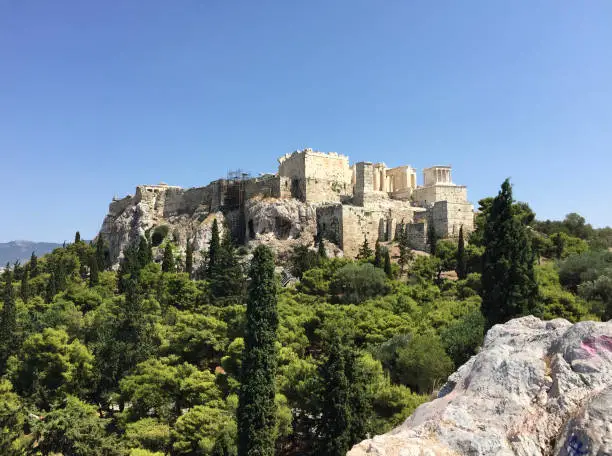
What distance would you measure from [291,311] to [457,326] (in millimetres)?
10479

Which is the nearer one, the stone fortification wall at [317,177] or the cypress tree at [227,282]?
the cypress tree at [227,282]

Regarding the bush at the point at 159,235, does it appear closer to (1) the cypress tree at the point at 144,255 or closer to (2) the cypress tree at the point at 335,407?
(1) the cypress tree at the point at 144,255

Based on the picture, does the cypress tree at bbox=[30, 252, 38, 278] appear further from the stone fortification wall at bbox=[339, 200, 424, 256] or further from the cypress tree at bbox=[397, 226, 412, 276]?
the cypress tree at bbox=[397, 226, 412, 276]

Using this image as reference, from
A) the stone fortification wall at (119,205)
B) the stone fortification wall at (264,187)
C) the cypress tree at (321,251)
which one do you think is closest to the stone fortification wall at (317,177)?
the stone fortification wall at (264,187)

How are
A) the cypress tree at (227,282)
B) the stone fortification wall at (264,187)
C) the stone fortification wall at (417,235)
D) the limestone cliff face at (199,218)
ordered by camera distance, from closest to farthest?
the cypress tree at (227,282)
the stone fortification wall at (417,235)
the limestone cliff face at (199,218)
the stone fortification wall at (264,187)

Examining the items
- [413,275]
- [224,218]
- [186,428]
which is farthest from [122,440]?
[224,218]

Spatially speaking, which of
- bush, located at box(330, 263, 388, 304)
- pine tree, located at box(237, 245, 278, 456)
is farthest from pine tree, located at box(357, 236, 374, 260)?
pine tree, located at box(237, 245, 278, 456)

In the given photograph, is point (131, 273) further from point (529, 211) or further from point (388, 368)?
point (529, 211)

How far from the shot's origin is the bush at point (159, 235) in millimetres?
60188

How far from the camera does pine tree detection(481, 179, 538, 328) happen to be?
22.1m

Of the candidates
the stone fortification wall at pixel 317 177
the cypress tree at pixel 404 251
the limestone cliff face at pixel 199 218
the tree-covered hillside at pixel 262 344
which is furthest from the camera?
the stone fortification wall at pixel 317 177

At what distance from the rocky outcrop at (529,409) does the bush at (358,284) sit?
3268cm

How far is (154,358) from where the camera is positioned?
27328 mm

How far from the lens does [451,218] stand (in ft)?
168
